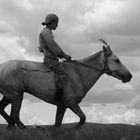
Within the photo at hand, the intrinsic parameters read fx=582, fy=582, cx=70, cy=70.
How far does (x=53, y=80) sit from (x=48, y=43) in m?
1.15

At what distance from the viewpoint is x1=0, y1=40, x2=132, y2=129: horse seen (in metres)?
17.6

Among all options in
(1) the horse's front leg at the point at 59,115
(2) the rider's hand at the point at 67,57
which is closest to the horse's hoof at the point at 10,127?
(1) the horse's front leg at the point at 59,115

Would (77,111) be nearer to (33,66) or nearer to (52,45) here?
(33,66)

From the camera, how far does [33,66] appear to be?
17.9 metres

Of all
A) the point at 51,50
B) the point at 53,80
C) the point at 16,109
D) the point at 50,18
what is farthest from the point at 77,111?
the point at 50,18

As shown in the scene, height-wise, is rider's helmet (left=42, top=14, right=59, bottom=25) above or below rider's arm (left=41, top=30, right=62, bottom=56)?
above

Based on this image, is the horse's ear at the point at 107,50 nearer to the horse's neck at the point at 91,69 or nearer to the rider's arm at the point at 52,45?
the horse's neck at the point at 91,69

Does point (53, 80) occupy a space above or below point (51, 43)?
below

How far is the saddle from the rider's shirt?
38 cm

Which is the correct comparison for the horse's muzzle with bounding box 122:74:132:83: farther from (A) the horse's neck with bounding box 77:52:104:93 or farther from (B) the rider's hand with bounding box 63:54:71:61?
(B) the rider's hand with bounding box 63:54:71:61

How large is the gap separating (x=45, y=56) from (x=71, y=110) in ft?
6.12

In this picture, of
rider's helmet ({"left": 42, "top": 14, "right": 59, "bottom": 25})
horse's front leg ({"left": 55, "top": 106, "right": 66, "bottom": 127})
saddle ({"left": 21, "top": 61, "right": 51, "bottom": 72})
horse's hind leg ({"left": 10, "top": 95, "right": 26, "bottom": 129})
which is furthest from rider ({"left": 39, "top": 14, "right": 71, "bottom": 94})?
horse's hind leg ({"left": 10, "top": 95, "right": 26, "bottom": 129})

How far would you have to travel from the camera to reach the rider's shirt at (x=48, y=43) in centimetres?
1788

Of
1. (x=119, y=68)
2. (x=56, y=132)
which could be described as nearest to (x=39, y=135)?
(x=56, y=132)
